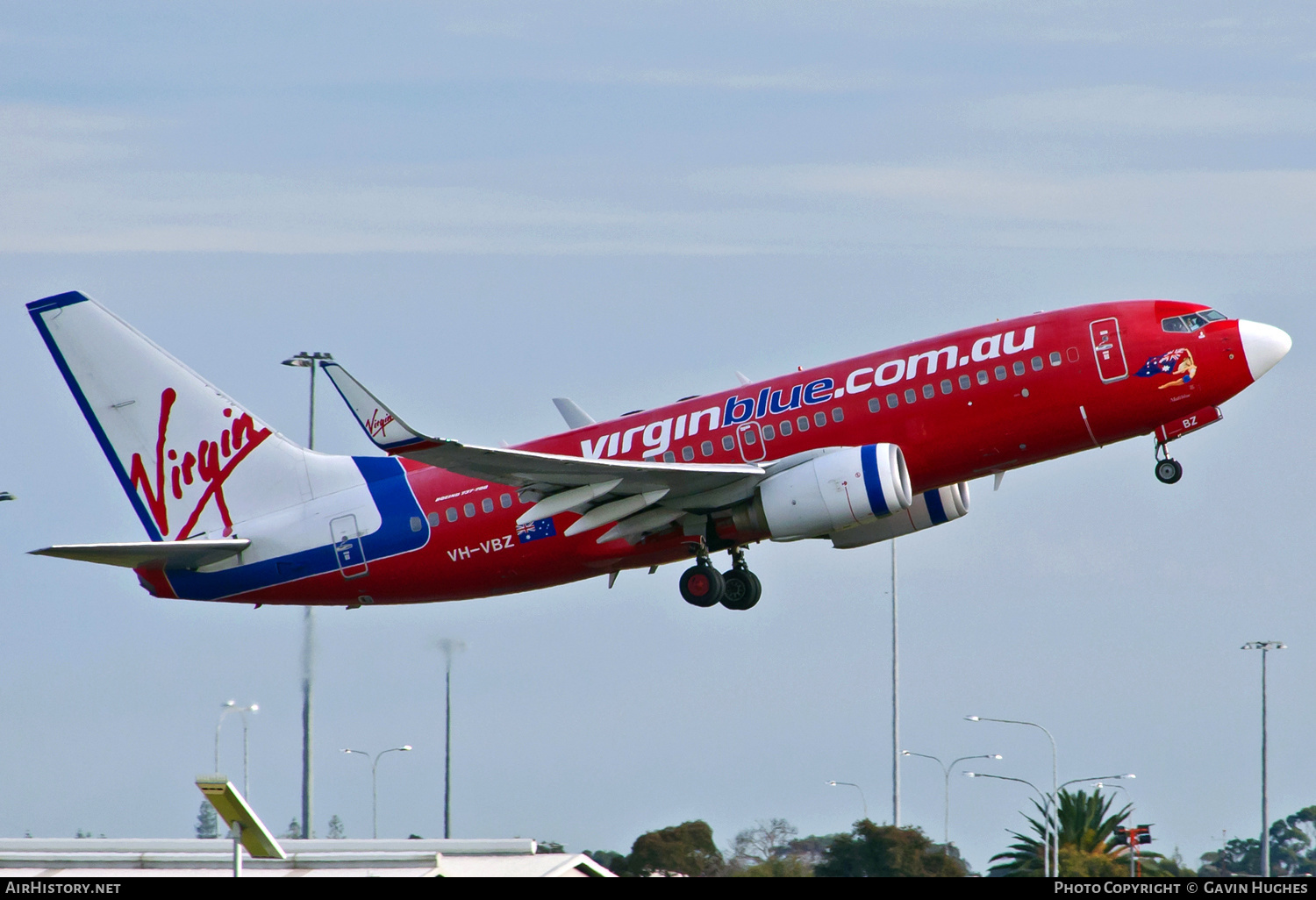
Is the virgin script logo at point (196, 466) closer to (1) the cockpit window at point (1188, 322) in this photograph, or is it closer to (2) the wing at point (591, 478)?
(2) the wing at point (591, 478)

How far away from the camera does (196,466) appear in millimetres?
48719

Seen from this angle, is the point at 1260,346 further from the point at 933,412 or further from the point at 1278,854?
the point at 1278,854

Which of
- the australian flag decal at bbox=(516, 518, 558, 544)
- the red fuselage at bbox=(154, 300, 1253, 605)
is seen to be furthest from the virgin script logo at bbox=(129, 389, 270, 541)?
the australian flag decal at bbox=(516, 518, 558, 544)

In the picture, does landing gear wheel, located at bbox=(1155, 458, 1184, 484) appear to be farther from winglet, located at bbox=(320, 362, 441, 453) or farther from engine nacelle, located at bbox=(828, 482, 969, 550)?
winglet, located at bbox=(320, 362, 441, 453)

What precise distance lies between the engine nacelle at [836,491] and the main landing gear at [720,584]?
3.05 meters

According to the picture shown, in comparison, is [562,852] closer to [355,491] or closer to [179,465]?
[355,491]

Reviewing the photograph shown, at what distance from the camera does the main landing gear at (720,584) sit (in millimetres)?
44469

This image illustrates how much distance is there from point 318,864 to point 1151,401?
950 inches

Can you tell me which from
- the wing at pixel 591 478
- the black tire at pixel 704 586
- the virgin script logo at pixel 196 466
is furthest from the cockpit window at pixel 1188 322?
the virgin script logo at pixel 196 466

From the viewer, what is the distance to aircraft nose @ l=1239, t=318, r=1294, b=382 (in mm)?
41031

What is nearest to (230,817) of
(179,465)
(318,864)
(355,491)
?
(318,864)

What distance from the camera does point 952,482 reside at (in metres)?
42.8

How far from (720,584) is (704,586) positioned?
1.39 feet

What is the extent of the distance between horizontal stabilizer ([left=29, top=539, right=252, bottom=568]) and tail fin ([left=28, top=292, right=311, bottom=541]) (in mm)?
1227
